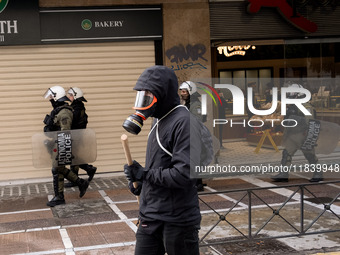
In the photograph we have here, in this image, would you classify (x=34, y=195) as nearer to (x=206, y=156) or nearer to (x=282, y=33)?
(x=206, y=156)

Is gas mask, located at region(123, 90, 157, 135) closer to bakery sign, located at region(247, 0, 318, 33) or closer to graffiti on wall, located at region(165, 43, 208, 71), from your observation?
graffiti on wall, located at region(165, 43, 208, 71)

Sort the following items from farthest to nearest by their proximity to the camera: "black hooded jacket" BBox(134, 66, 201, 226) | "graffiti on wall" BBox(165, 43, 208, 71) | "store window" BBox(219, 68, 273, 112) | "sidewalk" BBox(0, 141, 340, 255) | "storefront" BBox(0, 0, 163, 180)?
"store window" BBox(219, 68, 273, 112) < "graffiti on wall" BBox(165, 43, 208, 71) < "storefront" BBox(0, 0, 163, 180) < "sidewalk" BBox(0, 141, 340, 255) < "black hooded jacket" BBox(134, 66, 201, 226)

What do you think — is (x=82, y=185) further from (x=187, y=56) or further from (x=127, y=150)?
(x=127, y=150)

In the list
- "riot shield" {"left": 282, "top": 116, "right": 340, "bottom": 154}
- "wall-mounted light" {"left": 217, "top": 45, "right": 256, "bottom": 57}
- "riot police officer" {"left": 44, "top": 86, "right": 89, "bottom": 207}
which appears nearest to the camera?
"riot police officer" {"left": 44, "top": 86, "right": 89, "bottom": 207}

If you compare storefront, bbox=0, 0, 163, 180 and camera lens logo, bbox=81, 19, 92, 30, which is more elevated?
camera lens logo, bbox=81, 19, 92, 30

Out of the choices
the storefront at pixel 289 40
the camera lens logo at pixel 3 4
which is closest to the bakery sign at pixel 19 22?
the camera lens logo at pixel 3 4

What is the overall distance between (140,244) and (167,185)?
53cm

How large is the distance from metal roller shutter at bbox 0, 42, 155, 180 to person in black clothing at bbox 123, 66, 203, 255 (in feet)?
27.1

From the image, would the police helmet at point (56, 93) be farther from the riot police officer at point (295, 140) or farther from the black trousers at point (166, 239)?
the black trousers at point (166, 239)

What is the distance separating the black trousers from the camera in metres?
3.57

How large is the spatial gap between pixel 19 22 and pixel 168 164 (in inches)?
343

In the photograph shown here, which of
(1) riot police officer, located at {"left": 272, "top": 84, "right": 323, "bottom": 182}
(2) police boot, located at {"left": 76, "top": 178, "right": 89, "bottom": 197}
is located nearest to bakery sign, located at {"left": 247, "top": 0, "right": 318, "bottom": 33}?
(1) riot police officer, located at {"left": 272, "top": 84, "right": 323, "bottom": 182}

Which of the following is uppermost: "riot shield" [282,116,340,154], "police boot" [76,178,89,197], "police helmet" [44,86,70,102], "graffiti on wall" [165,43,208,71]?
"graffiti on wall" [165,43,208,71]

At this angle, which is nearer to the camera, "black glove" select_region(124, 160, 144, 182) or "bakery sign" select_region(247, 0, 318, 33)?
"black glove" select_region(124, 160, 144, 182)
